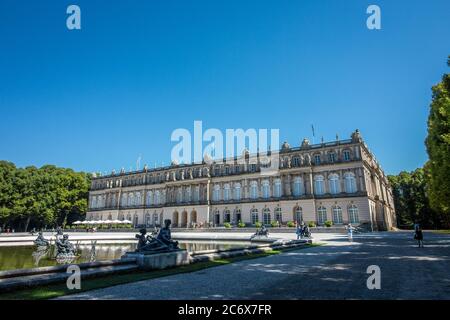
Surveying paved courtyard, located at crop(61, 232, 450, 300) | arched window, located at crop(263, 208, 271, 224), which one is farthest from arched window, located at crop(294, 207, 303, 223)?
paved courtyard, located at crop(61, 232, 450, 300)

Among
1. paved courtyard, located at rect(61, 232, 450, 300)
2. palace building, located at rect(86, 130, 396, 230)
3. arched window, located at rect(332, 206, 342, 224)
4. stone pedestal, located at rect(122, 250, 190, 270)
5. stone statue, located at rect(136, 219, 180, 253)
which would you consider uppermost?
palace building, located at rect(86, 130, 396, 230)

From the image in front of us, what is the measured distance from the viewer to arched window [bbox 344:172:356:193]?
44875 millimetres

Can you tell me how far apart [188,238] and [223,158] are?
31090 mm

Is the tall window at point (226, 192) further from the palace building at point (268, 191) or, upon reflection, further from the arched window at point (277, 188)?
the arched window at point (277, 188)

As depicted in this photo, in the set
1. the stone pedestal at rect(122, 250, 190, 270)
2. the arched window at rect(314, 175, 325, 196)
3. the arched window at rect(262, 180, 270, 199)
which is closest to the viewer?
the stone pedestal at rect(122, 250, 190, 270)

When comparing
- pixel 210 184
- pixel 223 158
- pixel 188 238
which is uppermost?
pixel 223 158

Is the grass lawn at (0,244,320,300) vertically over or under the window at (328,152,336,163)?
under

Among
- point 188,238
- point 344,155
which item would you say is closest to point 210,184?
point 344,155

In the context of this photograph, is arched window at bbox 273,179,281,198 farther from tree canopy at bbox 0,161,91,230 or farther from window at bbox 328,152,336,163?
tree canopy at bbox 0,161,91,230

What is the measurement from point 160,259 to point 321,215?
40.5 meters

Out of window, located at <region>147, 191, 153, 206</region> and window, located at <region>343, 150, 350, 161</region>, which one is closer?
window, located at <region>343, 150, 350, 161</region>

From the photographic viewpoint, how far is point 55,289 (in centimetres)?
708

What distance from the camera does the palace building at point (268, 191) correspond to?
45.2m
